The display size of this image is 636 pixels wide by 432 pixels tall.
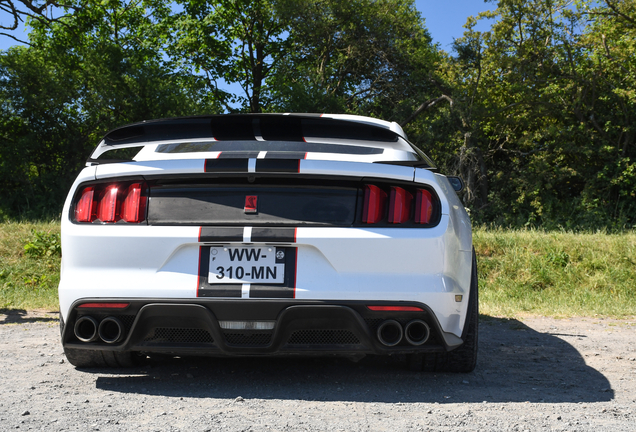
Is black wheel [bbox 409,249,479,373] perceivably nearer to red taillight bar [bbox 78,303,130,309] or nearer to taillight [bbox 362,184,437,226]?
taillight [bbox 362,184,437,226]

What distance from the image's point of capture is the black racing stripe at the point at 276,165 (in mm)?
2912

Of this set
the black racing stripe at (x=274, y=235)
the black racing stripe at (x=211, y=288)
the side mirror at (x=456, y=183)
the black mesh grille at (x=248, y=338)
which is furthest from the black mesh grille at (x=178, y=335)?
the side mirror at (x=456, y=183)

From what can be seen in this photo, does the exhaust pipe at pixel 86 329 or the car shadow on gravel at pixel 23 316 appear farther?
the car shadow on gravel at pixel 23 316

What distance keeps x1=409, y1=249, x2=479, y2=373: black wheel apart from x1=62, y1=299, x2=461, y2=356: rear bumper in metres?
0.37

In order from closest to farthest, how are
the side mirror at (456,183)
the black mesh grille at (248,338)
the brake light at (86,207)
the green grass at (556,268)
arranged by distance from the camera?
the black mesh grille at (248,338)
the brake light at (86,207)
the side mirror at (456,183)
the green grass at (556,268)

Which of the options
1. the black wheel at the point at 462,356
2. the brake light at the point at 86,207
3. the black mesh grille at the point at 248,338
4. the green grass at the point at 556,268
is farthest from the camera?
the green grass at the point at 556,268

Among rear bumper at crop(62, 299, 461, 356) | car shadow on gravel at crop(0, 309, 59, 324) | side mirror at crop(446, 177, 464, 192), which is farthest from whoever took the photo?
car shadow on gravel at crop(0, 309, 59, 324)

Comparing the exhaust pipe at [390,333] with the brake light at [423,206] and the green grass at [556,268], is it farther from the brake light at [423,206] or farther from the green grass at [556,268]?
the green grass at [556,268]

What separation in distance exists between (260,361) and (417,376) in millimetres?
1019

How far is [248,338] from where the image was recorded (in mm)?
2969

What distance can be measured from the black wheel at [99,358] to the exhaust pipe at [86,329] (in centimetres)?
37

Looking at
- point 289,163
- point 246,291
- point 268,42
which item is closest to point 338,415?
point 246,291

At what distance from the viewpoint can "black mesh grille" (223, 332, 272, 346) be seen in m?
2.94

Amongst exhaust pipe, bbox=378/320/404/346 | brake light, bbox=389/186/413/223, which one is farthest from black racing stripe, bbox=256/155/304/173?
exhaust pipe, bbox=378/320/404/346
